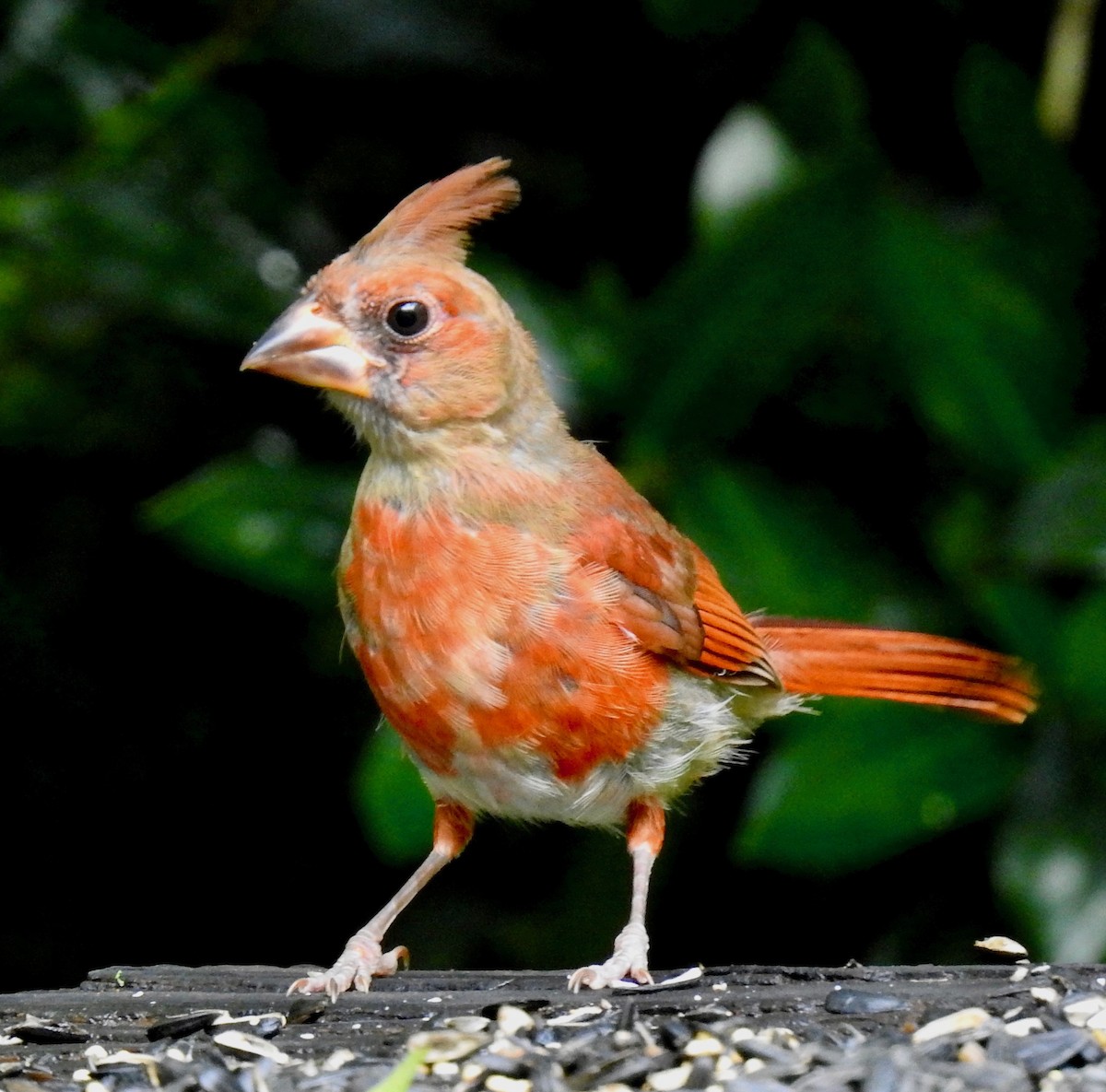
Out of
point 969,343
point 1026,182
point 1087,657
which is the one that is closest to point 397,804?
point 1087,657

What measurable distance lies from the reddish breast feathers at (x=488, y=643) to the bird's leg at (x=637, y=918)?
0.65 ft

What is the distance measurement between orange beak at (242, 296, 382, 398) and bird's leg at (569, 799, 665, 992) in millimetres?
833

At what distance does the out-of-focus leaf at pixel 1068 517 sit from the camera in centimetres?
320

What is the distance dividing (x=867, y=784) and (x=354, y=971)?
1.04 meters

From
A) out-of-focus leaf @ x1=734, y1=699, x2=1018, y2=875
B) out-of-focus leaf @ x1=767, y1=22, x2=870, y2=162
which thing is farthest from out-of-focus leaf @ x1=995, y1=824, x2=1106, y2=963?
out-of-focus leaf @ x1=767, y1=22, x2=870, y2=162

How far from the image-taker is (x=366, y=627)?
293cm

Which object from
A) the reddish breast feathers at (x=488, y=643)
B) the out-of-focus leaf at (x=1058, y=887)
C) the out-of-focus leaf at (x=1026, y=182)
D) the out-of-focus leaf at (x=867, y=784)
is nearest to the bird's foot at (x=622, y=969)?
the reddish breast feathers at (x=488, y=643)

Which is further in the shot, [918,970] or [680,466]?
[680,466]

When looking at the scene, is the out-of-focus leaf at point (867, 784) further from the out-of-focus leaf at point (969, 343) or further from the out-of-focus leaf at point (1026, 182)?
the out-of-focus leaf at point (1026, 182)

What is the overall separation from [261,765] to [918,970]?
2.28 meters

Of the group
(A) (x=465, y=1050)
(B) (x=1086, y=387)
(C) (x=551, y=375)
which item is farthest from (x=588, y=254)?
(A) (x=465, y=1050)

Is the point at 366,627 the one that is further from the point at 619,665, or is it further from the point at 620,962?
the point at 620,962

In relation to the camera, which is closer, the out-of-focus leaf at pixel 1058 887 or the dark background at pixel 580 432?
the out-of-focus leaf at pixel 1058 887

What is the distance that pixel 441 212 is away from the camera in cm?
303
